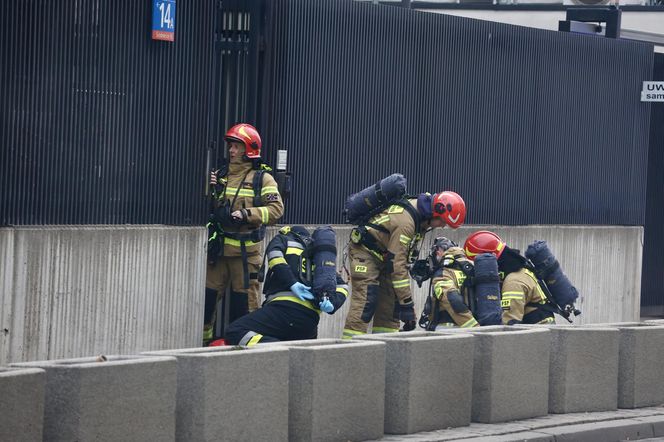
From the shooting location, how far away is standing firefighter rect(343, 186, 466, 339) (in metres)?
13.0

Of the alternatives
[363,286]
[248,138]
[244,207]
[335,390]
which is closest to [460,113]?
[363,286]

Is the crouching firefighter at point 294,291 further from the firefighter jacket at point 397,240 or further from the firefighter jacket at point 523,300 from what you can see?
the firefighter jacket at point 523,300

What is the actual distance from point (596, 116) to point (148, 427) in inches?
456

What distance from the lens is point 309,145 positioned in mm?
14648

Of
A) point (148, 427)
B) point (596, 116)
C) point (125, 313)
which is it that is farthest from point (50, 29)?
point (596, 116)

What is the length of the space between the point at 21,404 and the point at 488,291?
5.72 metres

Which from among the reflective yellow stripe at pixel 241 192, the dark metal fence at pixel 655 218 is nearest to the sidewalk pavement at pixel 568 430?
the reflective yellow stripe at pixel 241 192

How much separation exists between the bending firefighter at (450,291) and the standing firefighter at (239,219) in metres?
1.51

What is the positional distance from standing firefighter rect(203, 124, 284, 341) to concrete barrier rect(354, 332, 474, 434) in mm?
2826

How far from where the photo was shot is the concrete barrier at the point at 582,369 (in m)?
11.4

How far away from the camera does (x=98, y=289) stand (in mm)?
12172

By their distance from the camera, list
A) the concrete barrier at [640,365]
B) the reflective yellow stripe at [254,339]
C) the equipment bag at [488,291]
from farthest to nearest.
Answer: the equipment bag at [488,291]
the concrete barrier at [640,365]
the reflective yellow stripe at [254,339]

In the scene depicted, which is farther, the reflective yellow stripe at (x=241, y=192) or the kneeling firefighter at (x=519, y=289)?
the kneeling firefighter at (x=519, y=289)

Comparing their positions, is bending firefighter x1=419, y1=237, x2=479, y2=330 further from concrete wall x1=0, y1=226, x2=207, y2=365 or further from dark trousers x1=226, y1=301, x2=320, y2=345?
concrete wall x1=0, y1=226, x2=207, y2=365
